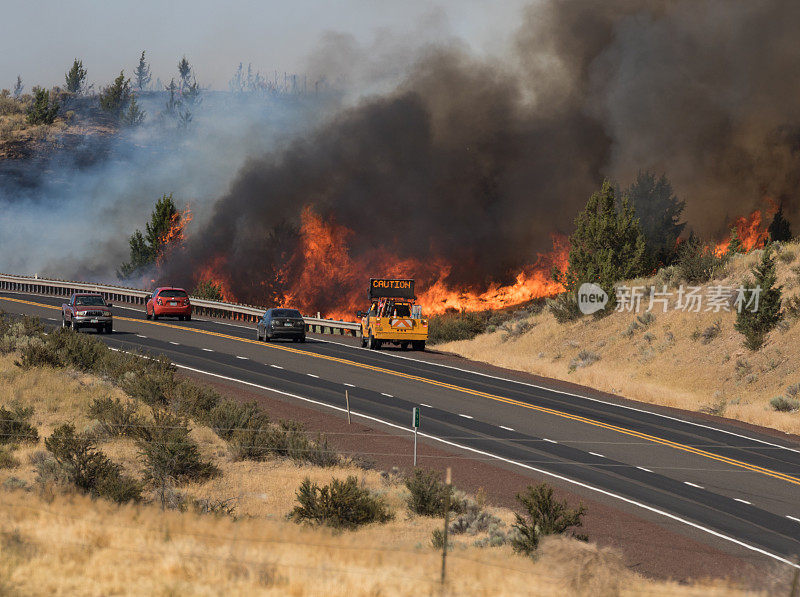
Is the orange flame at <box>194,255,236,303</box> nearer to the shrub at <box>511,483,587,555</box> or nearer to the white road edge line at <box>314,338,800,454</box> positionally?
the white road edge line at <box>314,338,800,454</box>

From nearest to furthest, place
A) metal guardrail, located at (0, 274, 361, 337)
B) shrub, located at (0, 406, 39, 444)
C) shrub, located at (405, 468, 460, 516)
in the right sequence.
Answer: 1. shrub, located at (405, 468, 460, 516)
2. shrub, located at (0, 406, 39, 444)
3. metal guardrail, located at (0, 274, 361, 337)

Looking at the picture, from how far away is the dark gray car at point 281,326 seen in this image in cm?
4272

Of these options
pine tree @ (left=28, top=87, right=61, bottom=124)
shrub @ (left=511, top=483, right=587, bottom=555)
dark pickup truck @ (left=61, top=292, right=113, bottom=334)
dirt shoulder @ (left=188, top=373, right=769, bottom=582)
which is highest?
pine tree @ (left=28, top=87, right=61, bottom=124)

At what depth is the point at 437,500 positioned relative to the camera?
18.5 metres

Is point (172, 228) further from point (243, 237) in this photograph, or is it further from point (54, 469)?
point (54, 469)

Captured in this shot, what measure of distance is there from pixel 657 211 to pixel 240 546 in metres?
55.7

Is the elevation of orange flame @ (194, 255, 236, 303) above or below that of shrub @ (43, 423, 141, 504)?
above

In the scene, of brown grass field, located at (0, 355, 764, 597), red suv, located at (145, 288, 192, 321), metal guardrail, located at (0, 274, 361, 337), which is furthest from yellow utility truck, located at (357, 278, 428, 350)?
brown grass field, located at (0, 355, 764, 597)

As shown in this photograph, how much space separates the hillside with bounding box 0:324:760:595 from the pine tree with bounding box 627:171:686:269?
4603 centimetres

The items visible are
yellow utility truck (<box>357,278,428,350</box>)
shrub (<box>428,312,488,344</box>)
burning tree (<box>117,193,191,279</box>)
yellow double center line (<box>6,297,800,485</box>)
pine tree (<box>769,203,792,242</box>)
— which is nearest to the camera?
yellow double center line (<box>6,297,800,485</box>)

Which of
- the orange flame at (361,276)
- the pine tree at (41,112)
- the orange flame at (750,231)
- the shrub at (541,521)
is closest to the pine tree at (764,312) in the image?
the shrub at (541,521)

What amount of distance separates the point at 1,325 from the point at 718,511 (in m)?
29.8

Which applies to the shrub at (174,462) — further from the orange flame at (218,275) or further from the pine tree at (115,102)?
the pine tree at (115,102)

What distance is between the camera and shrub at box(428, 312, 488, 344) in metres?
52.8
